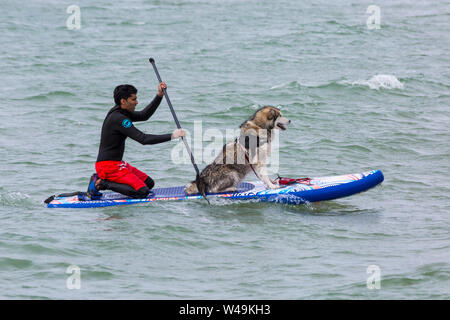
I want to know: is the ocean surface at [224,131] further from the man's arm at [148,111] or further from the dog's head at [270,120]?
the man's arm at [148,111]

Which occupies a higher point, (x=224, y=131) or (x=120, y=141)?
(x=224, y=131)

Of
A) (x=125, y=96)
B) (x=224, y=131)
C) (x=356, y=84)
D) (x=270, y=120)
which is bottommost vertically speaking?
(x=270, y=120)

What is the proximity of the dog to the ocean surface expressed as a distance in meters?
0.34

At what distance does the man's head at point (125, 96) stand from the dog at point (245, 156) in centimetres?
154

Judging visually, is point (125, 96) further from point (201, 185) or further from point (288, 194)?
point (288, 194)

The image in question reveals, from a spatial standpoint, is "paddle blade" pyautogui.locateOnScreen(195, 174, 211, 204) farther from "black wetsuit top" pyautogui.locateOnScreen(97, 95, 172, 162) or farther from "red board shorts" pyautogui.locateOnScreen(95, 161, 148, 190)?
"black wetsuit top" pyautogui.locateOnScreen(97, 95, 172, 162)

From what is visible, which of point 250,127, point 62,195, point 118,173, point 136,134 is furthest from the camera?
point 62,195

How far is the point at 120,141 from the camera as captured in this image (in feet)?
32.6

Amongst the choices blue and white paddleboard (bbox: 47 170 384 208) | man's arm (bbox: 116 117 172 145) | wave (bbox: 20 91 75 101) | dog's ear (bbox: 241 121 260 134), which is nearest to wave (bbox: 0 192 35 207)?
blue and white paddleboard (bbox: 47 170 384 208)

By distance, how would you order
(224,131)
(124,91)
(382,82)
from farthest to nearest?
(382,82), (224,131), (124,91)

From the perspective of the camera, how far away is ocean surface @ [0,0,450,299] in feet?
25.6

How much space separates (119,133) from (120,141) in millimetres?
157

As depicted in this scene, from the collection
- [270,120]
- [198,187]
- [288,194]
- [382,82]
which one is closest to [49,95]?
[382,82]

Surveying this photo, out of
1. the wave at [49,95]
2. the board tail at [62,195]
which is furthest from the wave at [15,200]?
the wave at [49,95]
